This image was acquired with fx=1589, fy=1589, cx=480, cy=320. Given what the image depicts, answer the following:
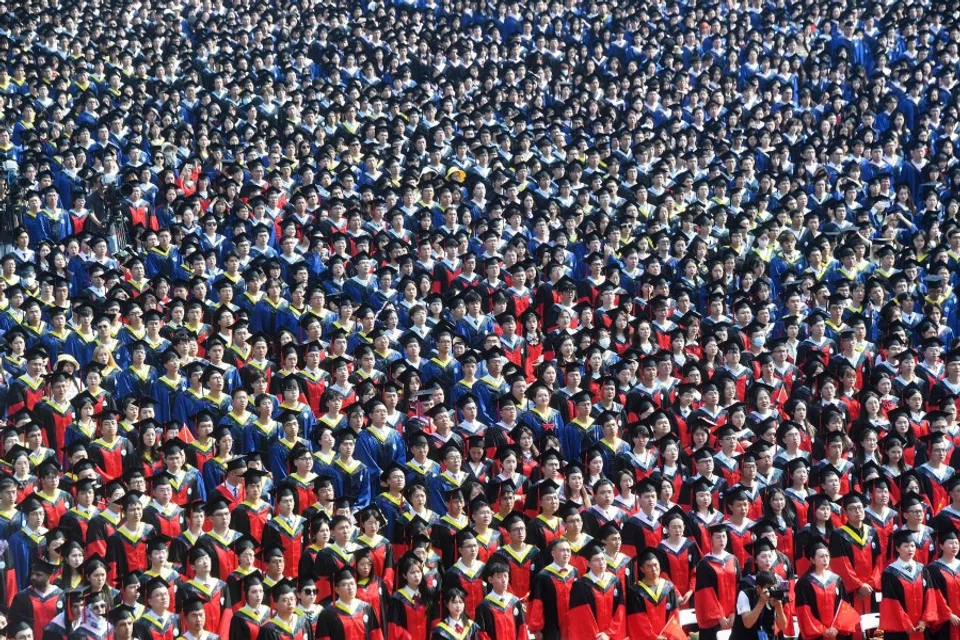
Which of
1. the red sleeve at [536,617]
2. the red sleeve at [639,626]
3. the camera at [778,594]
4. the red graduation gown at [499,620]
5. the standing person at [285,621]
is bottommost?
the red sleeve at [536,617]

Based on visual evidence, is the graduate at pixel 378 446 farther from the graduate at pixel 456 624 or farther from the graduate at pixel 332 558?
the graduate at pixel 456 624

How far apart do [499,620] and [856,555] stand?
7.82 ft

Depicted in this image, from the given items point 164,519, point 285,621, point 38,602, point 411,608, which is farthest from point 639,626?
point 38,602

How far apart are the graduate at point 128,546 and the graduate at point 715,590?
134 inches

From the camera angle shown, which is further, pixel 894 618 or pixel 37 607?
pixel 894 618

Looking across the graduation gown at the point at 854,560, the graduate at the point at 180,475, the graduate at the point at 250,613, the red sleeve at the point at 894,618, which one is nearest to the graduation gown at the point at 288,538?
the graduate at the point at 180,475

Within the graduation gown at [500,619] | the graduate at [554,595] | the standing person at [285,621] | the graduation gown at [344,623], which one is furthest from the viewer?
the graduate at [554,595]

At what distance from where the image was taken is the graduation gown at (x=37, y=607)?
9.00m

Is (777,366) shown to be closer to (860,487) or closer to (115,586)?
(860,487)

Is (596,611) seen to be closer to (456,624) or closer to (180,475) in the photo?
(456,624)

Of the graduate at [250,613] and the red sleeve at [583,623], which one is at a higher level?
the graduate at [250,613]

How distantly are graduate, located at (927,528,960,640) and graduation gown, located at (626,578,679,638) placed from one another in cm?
156

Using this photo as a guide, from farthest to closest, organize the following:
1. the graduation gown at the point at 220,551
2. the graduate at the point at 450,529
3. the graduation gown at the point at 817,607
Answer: the graduate at the point at 450,529 < the graduation gown at the point at 220,551 < the graduation gown at the point at 817,607

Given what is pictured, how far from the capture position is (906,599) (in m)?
9.46
